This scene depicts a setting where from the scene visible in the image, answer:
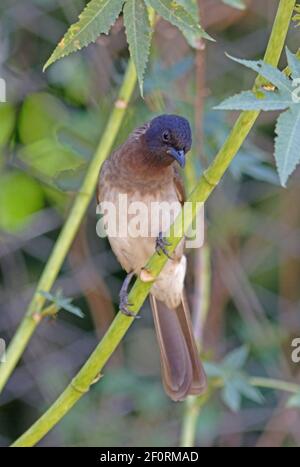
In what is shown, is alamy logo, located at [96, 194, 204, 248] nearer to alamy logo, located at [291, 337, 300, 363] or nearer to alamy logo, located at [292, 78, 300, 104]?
alamy logo, located at [292, 78, 300, 104]

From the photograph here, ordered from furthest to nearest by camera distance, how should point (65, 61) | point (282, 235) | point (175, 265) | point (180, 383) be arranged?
1. point (282, 235)
2. point (65, 61)
3. point (175, 265)
4. point (180, 383)

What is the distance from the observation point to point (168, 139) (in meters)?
2.25

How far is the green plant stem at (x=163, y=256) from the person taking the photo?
1.32m

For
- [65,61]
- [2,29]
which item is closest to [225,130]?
[65,61]

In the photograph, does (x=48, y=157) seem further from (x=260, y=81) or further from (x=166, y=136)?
(x=260, y=81)

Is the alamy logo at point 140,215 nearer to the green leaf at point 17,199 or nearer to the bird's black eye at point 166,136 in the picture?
the bird's black eye at point 166,136

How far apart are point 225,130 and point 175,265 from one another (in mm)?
471

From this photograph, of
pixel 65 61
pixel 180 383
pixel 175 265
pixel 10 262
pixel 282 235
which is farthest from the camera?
pixel 282 235

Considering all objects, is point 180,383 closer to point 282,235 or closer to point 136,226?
point 136,226

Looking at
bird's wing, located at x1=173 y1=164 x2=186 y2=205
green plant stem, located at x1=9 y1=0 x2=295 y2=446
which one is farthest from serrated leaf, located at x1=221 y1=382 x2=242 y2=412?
green plant stem, located at x1=9 y1=0 x2=295 y2=446

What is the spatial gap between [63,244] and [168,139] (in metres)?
0.40

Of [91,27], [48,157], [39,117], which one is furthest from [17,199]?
[91,27]

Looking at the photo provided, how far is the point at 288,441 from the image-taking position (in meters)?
3.89

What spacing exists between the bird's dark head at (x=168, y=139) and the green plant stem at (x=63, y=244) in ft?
0.38
